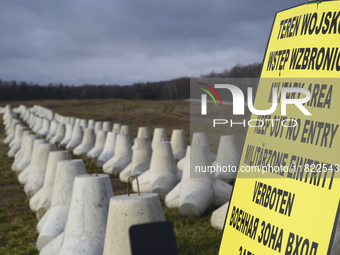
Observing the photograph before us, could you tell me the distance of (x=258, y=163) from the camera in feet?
7.95

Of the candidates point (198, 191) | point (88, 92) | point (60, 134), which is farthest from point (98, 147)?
point (88, 92)

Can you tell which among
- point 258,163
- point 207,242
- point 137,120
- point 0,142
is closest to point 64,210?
point 207,242

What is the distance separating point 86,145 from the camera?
13875 millimetres

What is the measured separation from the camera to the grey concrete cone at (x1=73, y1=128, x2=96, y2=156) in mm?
13659

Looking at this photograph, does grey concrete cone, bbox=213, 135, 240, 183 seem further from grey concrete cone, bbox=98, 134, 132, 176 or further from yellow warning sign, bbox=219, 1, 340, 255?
yellow warning sign, bbox=219, 1, 340, 255

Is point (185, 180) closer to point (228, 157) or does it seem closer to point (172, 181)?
point (172, 181)

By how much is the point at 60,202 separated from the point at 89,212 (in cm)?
150

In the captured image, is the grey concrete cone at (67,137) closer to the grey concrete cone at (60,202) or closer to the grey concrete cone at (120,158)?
the grey concrete cone at (120,158)

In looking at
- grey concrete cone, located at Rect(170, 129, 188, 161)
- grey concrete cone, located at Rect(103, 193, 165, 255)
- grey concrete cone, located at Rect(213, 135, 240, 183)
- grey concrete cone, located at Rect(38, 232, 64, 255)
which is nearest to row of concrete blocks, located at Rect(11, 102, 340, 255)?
grey concrete cone, located at Rect(213, 135, 240, 183)

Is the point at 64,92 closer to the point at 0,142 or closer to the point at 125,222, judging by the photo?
the point at 0,142

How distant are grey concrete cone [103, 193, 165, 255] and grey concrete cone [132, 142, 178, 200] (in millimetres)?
4512

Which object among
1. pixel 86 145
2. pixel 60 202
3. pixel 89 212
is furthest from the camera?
pixel 86 145

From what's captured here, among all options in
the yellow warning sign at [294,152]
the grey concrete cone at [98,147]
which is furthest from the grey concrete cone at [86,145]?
the yellow warning sign at [294,152]

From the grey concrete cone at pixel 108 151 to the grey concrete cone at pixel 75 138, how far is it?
3387mm
